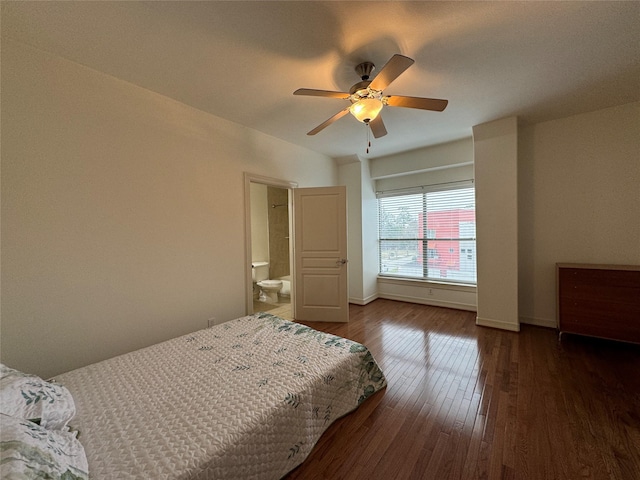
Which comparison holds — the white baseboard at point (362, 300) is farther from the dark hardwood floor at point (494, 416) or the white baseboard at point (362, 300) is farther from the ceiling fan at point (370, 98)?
the ceiling fan at point (370, 98)

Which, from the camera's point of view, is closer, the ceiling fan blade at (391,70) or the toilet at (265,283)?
the ceiling fan blade at (391,70)

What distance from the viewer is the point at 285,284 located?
488cm

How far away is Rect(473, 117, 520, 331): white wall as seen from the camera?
3.06m

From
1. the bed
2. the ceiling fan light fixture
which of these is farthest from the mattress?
the ceiling fan light fixture

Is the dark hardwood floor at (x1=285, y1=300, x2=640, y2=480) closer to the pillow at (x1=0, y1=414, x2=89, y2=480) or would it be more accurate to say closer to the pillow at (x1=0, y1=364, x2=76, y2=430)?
the pillow at (x1=0, y1=414, x2=89, y2=480)

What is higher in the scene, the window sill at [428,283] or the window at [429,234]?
the window at [429,234]

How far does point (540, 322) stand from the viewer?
327 centimetres

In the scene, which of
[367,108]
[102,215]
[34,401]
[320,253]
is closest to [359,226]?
[320,253]

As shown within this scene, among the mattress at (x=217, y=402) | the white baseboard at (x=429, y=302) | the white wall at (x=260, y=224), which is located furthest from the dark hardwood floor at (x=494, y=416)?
the white wall at (x=260, y=224)

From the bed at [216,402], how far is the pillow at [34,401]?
6 centimetres

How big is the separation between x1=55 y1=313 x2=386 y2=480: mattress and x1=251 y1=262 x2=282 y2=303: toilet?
8.19 ft

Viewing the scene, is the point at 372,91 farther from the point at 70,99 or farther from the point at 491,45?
the point at 70,99

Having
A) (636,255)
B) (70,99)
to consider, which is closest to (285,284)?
(70,99)

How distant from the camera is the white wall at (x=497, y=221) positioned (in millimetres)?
3064
